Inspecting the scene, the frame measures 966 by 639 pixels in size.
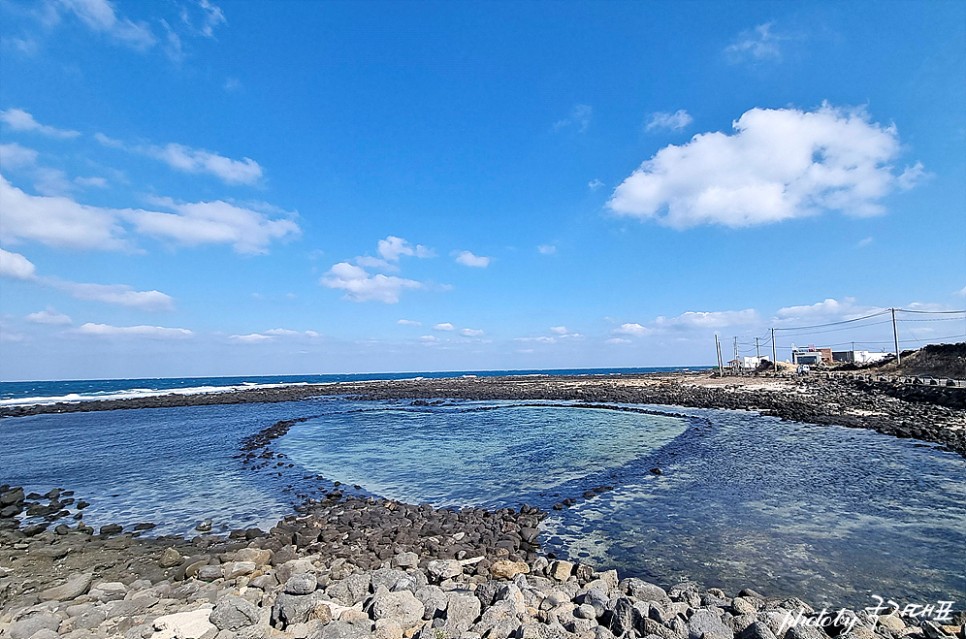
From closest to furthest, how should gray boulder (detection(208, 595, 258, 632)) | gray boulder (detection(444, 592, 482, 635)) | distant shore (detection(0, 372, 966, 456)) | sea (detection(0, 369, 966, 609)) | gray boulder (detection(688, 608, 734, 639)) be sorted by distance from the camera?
1. gray boulder (detection(688, 608, 734, 639))
2. gray boulder (detection(444, 592, 482, 635))
3. gray boulder (detection(208, 595, 258, 632))
4. sea (detection(0, 369, 966, 609))
5. distant shore (detection(0, 372, 966, 456))

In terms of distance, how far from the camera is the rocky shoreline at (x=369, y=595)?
15.7 ft

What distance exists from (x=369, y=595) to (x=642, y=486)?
856 centimetres

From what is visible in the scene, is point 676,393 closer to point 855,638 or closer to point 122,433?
point 855,638

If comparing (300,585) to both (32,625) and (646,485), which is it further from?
(646,485)

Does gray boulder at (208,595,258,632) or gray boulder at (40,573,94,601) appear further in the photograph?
gray boulder at (40,573,94,601)

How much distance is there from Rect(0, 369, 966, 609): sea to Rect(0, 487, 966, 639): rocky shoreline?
1.03m

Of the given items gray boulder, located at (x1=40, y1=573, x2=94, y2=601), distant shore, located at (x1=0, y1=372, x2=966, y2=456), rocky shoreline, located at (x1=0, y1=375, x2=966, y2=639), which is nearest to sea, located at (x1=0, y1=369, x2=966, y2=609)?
rocky shoreline, located at (x1=0, y1=375, x2=966, y2=639)

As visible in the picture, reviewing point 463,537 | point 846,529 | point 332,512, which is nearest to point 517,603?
point 463,537

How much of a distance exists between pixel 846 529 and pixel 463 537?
7187mm

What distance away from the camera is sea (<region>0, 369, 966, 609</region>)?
23.3 feet

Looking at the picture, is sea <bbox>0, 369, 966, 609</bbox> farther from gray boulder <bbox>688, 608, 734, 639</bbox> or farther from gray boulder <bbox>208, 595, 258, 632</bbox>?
gray boulder <bbox>208, 595, 258, 632</bbox>

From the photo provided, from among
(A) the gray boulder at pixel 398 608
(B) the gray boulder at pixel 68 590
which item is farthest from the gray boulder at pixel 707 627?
(B) the gray boulder at pixel 68 590

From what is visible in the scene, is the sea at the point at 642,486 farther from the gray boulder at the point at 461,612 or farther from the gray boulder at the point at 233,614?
the gray boulder at the point at 233,614

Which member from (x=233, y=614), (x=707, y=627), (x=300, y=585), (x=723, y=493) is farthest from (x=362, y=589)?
(x=723, y=493)
